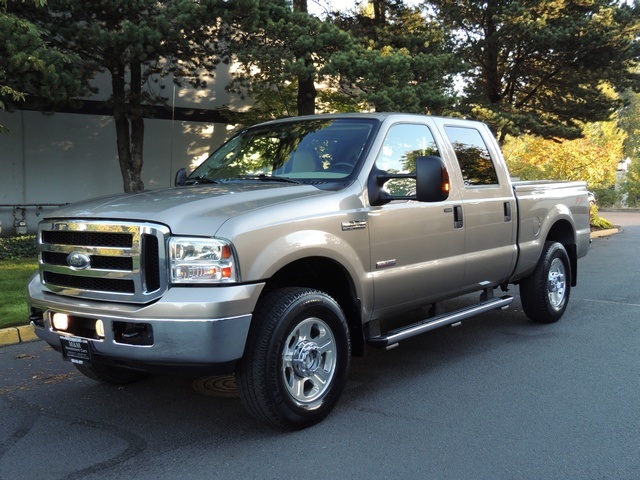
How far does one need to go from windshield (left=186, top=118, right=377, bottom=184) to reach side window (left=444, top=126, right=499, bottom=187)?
118cm

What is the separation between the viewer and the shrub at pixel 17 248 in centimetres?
1194

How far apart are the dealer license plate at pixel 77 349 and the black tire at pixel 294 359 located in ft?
2.96

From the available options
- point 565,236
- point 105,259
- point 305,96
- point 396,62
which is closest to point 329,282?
point 105,259

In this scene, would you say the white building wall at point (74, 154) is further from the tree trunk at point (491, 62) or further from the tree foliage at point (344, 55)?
the tree trunk at point (491, 62)

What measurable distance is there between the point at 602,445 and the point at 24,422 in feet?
12.2

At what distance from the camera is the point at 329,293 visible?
183 inches

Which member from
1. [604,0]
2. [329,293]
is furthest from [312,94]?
[329,293]

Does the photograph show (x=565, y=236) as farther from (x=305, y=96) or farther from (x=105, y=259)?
(x=305, y=96)

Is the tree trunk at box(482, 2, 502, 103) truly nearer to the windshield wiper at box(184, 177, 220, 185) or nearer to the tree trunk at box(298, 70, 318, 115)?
the tree trunk at box(298, 70, 318, 115)

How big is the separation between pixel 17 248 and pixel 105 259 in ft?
31.2

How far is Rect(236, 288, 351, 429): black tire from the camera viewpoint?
12.5 feet

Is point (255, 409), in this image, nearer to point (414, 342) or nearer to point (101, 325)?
point (101, 325)

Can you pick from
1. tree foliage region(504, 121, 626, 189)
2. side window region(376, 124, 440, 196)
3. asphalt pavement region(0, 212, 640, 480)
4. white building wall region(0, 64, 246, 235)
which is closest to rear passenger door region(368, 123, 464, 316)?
side window region(376, 124, 440, 196)

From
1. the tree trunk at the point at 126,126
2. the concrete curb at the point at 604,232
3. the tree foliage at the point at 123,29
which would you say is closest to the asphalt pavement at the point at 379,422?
the tree foliage at the point at 123,29
